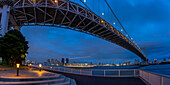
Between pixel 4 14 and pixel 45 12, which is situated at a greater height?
pixel 45 12

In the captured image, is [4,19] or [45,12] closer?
[4,19]

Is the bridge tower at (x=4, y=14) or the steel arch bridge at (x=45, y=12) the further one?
the steel arch bridge at (x=45, y=12)

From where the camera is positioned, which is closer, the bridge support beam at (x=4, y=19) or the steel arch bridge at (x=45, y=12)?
the bridge support beam at (x=4, y=19)

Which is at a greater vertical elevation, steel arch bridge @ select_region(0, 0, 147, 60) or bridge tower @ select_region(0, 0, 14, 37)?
steel arch bridge @ select_region(0, 0, 147, 60)

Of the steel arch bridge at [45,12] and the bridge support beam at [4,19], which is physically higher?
the steel arch bridge at [45,12]

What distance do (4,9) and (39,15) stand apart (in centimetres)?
1760

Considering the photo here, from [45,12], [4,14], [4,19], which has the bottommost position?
[4,19]

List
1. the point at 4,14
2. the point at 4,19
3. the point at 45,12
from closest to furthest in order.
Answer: the point at 4,19, the point at 4,14, the point at 45,12

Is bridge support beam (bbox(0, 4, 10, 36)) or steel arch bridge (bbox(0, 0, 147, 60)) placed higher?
steel arch bridge (bbox(0, 0, 147, 60))

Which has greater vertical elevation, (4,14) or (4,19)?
(4,14)

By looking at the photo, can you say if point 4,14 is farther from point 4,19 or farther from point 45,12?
point 45,12

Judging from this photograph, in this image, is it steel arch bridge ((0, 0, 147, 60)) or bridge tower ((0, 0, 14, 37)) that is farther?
steel arch bridge ((0, 0, 147, 60))

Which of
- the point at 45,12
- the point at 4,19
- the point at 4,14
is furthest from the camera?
the point at 45,12

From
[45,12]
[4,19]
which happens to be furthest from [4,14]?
[45,12]
